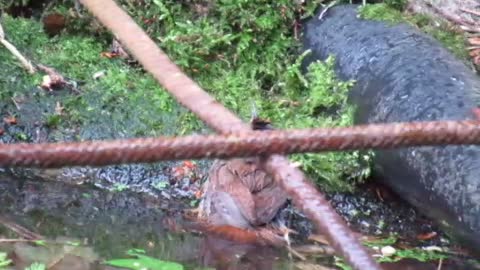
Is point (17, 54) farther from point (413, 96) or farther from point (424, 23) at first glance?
point (424, 23)

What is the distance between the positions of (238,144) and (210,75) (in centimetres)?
282

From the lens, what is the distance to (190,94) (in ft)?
3.11

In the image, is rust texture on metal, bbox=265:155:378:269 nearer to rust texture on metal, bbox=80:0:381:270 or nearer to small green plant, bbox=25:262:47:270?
rust texture on metal, bbox=80:0:381:270

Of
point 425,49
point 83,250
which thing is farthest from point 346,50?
point 83,250

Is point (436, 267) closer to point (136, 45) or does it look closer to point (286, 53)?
point (286, 53)

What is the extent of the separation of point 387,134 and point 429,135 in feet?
0.14

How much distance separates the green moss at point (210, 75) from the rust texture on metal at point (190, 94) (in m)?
2.03

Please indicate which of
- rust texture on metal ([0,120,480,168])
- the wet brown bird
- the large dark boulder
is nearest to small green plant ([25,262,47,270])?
the wet brown bird

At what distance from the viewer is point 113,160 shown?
2.55 ft

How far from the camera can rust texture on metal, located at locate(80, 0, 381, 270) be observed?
0.73 m

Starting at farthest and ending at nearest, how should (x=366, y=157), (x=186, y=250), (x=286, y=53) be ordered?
(x=286, y=53)
(x=366, y=157)
(x=186, y=250)

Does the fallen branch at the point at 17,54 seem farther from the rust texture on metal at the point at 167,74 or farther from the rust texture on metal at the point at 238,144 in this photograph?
the rust texture on metal at the point at 238,144

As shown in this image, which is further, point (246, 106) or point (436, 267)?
point (246, 106)

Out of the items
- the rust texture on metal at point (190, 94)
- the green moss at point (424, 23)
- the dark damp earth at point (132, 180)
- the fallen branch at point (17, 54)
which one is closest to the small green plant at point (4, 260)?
the dark damp earth at point (132, 180)
